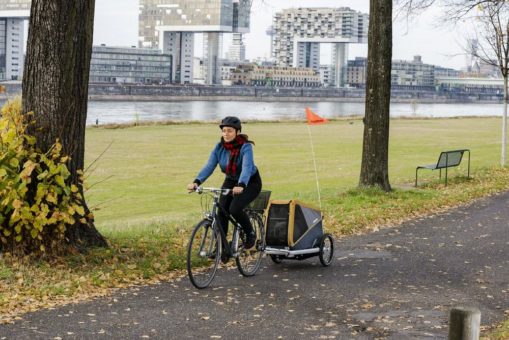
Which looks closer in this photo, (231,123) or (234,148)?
(231,123)

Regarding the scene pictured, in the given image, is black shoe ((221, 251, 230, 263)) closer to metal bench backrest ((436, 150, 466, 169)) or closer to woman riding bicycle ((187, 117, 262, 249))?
woman riding bicycle ((187, 117, 262, 249))

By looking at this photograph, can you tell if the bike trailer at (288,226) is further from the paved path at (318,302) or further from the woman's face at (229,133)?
the woman's face at (229,133)

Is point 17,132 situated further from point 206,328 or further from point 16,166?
point 206,328

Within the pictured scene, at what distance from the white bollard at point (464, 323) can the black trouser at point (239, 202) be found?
16.1ft

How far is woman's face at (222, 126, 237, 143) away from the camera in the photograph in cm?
891

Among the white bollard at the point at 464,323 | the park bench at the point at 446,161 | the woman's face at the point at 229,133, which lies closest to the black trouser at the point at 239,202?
the woman's face at the point at 229,133

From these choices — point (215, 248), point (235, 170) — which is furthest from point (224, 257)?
point (235, 170)

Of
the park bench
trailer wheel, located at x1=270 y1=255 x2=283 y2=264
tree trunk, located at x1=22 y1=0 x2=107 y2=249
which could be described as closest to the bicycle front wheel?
trailer wheel, located at x1=270 y1=255 x2=283 y2=264

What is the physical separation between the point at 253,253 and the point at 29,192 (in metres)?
2.43

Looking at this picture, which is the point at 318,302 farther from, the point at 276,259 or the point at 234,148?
the point at 276,259

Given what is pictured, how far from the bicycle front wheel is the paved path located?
4.7 inches

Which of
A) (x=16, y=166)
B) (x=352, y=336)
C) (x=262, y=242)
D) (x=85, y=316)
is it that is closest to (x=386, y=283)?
(x=262, y=242)

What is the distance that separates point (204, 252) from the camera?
866 cm

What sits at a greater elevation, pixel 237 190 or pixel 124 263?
pixel 237 190
